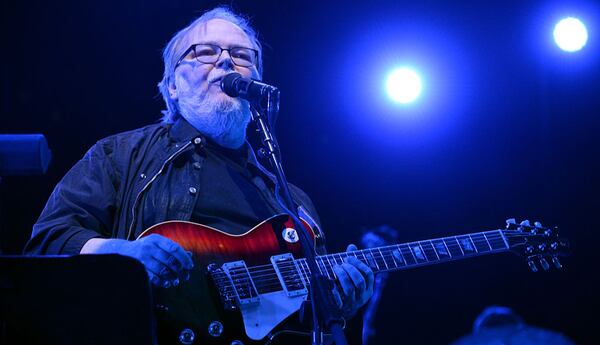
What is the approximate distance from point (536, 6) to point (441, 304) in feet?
6.74

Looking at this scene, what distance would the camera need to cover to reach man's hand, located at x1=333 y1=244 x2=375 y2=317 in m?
2.08

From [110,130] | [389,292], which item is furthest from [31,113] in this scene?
[389,292]

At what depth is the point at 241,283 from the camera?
191 centimetres

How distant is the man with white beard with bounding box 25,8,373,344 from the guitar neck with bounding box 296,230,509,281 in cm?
7

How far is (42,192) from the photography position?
2.90m

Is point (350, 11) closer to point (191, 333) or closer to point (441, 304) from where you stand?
point (441, 304)

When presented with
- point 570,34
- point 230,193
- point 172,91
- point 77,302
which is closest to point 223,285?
point 230,193

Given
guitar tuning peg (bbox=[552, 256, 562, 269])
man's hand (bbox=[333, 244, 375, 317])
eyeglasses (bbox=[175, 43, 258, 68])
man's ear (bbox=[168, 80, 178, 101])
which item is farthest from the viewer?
Result: man's ear (bbox=[168, 80, 178, 101])

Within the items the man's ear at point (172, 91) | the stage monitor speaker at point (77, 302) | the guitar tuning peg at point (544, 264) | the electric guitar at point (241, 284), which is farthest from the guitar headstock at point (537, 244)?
the stage monitor speaker at point (77, 302)

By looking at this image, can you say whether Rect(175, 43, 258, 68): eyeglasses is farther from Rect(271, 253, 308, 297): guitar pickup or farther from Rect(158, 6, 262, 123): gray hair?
Rect(271, 253, 308, 297): guitar pickup

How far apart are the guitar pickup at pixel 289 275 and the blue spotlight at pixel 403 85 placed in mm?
2051

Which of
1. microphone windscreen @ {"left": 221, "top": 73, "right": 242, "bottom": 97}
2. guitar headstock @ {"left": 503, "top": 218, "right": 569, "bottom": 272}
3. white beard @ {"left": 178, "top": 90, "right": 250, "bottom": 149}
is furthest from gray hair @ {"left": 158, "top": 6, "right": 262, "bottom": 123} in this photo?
guitar headstock @ {"left": 503, "top": 218, "right": 569, "bottom": 272}

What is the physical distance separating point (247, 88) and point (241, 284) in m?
0.64

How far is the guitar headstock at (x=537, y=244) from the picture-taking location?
103 inches
